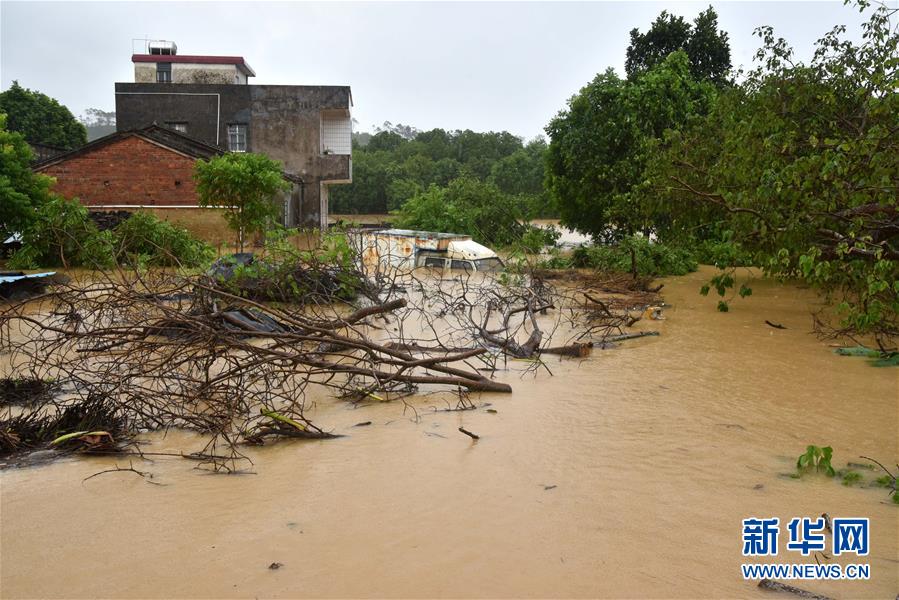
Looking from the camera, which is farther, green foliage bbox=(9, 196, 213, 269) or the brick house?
the brick house

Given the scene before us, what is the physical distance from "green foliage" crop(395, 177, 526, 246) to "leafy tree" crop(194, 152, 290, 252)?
8.06m

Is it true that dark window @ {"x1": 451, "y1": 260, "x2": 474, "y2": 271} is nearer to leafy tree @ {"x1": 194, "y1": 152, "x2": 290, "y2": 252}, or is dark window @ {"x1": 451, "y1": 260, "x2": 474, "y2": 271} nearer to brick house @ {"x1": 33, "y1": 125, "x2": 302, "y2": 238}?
leafy tree @ {"x1": 194, "y1": 152, "x2": 290, "y2": 252}

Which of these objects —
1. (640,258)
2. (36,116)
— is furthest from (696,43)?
(36,116)

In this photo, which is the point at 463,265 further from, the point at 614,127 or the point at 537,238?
the point at 614,127

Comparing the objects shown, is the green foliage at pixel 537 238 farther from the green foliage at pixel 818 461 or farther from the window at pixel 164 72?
the window at pixel 164 72

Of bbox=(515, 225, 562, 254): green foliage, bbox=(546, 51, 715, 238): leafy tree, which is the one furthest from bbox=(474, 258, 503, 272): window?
bbox=(546, 51, 715, 238): leafy tree

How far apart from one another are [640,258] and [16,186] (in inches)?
646

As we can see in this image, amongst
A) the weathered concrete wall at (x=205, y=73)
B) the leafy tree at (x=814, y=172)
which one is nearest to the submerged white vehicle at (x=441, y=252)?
the leafy tree at (x=814, y=172)

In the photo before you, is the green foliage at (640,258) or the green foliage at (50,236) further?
the green foliage at (640,258)

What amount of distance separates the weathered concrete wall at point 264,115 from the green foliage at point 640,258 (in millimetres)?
13788

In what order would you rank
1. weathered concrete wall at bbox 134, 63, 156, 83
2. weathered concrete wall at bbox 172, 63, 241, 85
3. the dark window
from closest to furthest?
the dark window, weathered concrete wall at bbox 172, 63, 241, 85, weathered concrete wall at bbox 134, 63, 156, 83

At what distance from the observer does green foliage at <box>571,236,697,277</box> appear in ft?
68.2

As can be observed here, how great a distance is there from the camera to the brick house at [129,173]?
23.8m

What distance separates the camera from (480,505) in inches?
195
